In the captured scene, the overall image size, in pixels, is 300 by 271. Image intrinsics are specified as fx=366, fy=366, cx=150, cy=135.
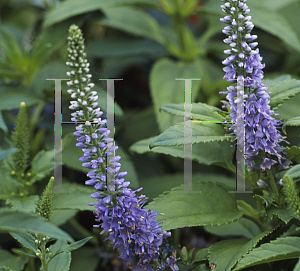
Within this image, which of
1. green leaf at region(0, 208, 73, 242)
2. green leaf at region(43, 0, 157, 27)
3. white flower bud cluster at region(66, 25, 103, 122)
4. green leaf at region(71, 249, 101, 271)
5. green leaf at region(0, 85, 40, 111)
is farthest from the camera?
green leaf at region(43, 0, 157, 27)

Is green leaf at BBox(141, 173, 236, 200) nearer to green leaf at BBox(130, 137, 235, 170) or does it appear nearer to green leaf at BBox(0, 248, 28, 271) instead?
green leaf at BBox(130, 137, 235, 170)

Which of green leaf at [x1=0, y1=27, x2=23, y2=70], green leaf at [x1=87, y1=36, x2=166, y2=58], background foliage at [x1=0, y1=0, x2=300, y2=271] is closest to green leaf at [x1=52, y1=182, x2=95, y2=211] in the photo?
background foliage at [x1=0, y1=0, x2=300, y2=271]

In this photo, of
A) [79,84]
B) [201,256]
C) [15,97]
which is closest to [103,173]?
[79,84]

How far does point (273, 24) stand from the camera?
1.16 meters

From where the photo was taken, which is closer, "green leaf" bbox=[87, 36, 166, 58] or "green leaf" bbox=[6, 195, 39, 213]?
"green leaf" bbox=[6, 195, 39, 213]

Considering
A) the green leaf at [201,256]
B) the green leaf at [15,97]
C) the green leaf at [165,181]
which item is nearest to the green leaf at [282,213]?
the green leaf at [201,256]

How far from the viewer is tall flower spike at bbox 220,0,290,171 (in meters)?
0.65

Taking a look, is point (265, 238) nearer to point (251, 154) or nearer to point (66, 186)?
point (251, 154)

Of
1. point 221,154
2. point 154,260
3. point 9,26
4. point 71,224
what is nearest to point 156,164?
point 71,224

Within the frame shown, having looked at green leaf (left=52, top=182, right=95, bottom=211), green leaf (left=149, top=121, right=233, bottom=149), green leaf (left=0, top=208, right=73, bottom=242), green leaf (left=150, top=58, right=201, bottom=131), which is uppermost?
green leaf (left=150, top=58, right=201, bottom=131)

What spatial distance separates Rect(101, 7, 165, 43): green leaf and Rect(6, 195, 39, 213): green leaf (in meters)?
0.77

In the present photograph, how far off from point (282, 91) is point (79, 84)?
401 millimetres

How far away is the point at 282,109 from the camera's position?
3.80 feet

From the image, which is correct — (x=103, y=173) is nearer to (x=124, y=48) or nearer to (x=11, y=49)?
→ (x=11, y=49)
